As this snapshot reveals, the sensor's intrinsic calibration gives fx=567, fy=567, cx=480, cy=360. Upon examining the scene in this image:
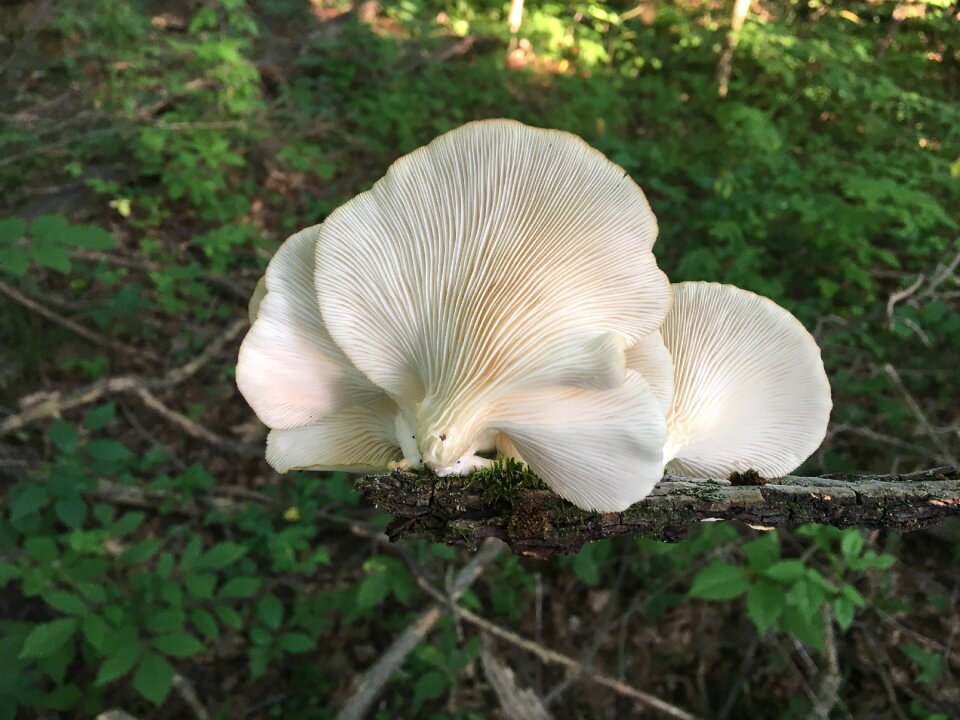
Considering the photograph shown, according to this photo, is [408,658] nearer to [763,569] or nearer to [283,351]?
[763,569]

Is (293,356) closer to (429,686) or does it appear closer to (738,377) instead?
(738,377)

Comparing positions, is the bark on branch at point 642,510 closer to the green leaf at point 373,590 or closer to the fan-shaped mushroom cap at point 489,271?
the fan-shaped mushroom cap at point 489,271

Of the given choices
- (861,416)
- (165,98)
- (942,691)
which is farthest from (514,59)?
(942,691)

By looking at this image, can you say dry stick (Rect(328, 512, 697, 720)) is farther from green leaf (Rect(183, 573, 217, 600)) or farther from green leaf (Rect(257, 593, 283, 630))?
green leaf (Rect(183, 573, 217, 600))

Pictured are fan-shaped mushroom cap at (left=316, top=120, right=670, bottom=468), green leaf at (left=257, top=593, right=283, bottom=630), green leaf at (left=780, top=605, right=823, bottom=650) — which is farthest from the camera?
green leaf at (left=257, top=593, right=283, bottom=630)

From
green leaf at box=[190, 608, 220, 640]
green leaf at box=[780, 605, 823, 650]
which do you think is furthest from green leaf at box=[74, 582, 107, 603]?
green leaf at box=[780, 605, 823, 650]

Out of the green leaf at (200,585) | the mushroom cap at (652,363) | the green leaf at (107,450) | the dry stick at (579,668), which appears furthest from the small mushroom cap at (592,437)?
the green leaf at (107,450)
